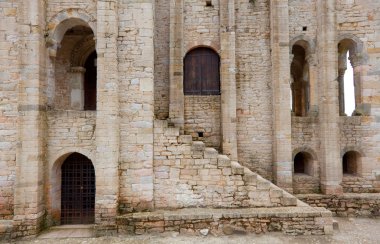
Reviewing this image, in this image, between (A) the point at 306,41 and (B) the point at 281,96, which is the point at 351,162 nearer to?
(B) the point at 281,96

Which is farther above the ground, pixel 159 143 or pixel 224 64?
pixel 224 64

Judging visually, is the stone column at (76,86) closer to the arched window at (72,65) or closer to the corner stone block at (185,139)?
the arched window at (72,65)

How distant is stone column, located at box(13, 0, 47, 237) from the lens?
7320mm

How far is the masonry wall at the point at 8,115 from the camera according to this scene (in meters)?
7.65

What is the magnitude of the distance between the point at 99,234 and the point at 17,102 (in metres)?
4.71

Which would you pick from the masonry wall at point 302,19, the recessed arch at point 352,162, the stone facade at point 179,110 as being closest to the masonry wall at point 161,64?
the stone facade at point 179,110

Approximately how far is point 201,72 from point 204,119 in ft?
6.83

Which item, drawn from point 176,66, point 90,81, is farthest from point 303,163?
point 90,81

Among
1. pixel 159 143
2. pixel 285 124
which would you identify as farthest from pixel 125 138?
pixel 285 124

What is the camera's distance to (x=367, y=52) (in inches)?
406

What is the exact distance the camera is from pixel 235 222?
24.3 ft

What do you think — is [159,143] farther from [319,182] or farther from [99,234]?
[319,182]

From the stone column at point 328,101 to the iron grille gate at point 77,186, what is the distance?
8972mm

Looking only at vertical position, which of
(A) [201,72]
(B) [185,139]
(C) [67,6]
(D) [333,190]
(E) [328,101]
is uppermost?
(C) [67,6]
